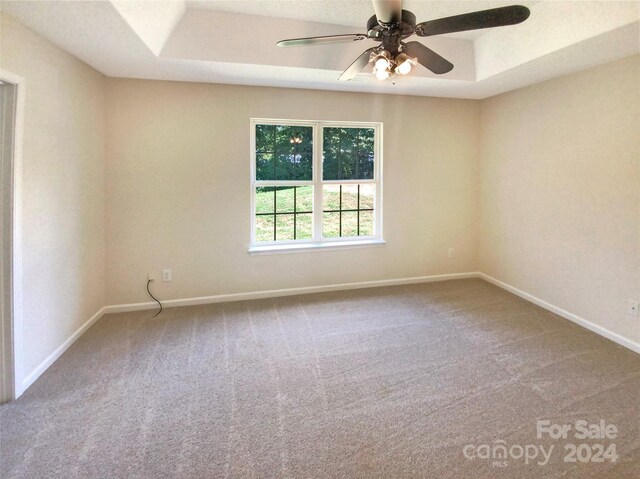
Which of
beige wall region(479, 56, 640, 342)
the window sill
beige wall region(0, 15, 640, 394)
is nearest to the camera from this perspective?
beige wall region(0, 15, 640, 394)

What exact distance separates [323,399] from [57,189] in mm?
2527

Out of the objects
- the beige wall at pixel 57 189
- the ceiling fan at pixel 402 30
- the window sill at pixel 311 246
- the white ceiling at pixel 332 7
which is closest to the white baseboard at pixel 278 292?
the beige wall at pixel 57 189

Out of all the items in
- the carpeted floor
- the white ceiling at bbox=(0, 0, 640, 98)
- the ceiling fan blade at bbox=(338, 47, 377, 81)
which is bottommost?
the carpeted floor

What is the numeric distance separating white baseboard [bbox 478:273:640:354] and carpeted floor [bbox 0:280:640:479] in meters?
0.09

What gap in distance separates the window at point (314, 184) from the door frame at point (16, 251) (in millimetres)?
2038

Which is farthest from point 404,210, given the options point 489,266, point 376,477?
point 376,477

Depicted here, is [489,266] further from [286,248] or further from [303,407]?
[303,407]

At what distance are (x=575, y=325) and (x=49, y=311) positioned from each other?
4.53 m

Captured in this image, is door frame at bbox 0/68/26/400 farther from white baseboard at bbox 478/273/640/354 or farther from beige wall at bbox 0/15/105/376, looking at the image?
white baseboard at bbox 478/273/640/354

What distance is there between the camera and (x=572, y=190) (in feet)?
10.7

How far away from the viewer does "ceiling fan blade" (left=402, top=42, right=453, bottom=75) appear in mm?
2014


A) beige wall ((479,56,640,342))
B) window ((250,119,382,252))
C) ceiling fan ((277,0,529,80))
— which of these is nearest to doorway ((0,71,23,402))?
ceiling fan ((277,0,529,80))

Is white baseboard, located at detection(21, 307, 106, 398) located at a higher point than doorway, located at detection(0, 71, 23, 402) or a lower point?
lower

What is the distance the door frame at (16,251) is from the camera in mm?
2096
